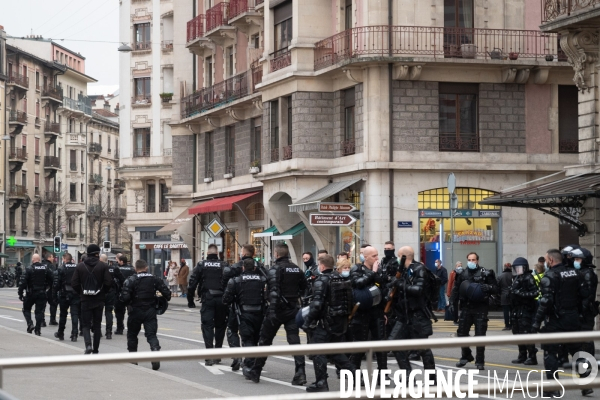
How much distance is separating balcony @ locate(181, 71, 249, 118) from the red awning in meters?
3.55

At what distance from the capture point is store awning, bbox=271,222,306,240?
127 feet

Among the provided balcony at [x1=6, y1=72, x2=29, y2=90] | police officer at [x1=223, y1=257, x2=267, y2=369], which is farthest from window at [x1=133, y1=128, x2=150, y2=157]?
police officer at [x1=223, y1=257, x2=267, y2=369]

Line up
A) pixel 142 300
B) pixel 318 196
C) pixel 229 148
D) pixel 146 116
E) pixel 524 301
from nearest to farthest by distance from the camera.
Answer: pixel 142 300 < pixel 524 301 < pixel 318 196 < pixel 229 148 < pixel 146 116

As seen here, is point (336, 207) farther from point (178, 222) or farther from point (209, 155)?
point (178, 222)

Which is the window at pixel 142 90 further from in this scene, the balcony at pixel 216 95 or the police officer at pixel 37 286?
the police officer at pixel 37 286

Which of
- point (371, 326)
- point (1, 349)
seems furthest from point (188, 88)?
point (371, 326)

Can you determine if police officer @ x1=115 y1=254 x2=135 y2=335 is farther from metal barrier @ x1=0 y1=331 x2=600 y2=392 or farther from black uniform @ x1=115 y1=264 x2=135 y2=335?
metal barrier @ x1=0 y1=331 x2=600 y2=392

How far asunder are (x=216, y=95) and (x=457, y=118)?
13.5 meters

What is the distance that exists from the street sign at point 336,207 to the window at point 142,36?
3677cm

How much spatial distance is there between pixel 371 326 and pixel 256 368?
790 cm

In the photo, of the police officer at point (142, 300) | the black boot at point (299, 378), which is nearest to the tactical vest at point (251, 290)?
the police officer at point (142, 300)

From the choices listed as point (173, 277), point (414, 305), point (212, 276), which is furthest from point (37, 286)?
point (173, 277)

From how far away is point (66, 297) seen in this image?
84.1ft

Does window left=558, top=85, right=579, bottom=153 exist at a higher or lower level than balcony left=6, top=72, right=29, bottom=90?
lower
